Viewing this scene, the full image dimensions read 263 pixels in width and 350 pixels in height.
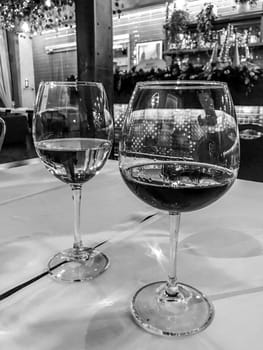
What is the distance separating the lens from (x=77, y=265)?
1.49 feet

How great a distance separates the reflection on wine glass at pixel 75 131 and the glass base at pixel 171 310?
0.31 feet

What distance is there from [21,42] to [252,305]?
10.2 meters

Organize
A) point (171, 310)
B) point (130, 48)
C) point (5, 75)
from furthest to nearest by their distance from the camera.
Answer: point (5, 75), point (130, 48), point (171, 310)

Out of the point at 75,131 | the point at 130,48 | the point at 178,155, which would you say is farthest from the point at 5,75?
the point at 178,155

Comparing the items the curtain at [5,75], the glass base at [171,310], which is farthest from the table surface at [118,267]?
the curtain at [5,75]

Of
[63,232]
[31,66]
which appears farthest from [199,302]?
[31,66]

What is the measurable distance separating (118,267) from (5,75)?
985cm

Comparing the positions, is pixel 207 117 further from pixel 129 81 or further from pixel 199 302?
pixel 129 81

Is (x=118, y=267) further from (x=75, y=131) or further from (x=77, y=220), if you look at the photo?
→ (x=75, y=131)

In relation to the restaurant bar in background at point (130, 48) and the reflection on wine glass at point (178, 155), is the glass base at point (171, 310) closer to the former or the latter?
the reflection on wine glass at point (178, 155)

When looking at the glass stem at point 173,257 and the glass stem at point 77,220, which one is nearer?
the glass stem at point 173,257

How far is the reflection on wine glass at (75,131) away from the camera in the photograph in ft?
1.52

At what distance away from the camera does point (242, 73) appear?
2836mm

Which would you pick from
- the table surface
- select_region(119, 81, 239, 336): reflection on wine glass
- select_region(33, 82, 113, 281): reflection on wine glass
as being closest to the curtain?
the table surface
